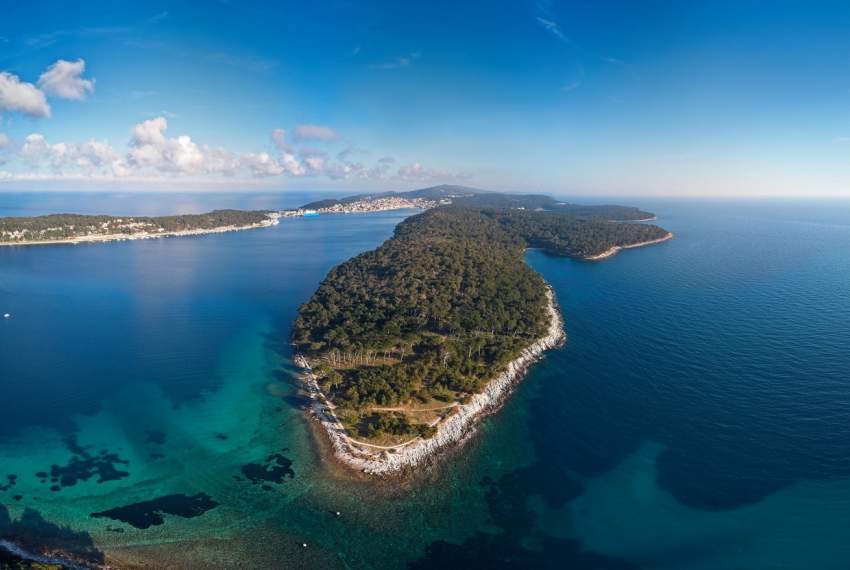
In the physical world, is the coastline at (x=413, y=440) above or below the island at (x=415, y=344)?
below

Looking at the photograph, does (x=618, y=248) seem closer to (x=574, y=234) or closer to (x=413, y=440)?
(x=574, y=234)

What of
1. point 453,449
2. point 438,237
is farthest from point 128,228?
point 453,449

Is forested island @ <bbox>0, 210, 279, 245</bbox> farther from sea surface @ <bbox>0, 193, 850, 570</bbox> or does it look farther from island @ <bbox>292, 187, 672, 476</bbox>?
island @ <bbox>292, 187, 672, 476</bbox>

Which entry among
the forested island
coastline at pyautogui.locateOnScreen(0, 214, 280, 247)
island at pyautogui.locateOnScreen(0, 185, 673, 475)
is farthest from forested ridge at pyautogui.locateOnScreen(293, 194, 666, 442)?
the forested island

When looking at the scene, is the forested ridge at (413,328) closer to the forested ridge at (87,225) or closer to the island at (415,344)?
the island at (415,344)

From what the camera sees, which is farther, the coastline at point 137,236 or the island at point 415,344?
the coastline at point 137,236

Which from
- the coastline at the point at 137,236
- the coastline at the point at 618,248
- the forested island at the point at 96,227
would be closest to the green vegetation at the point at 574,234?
the coastline at the point at 618,248

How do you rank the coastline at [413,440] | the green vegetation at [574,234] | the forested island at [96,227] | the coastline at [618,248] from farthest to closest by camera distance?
the forested island at [96,227], the green vegetation at [574,234], the coastline at [618,248], the coastline at [413,440]

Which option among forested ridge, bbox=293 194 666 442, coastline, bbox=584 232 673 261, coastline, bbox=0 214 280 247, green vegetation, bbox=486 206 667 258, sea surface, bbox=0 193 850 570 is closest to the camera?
sea surface, bbox=0 193 850 570

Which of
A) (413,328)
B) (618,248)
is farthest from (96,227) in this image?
(618,248)
